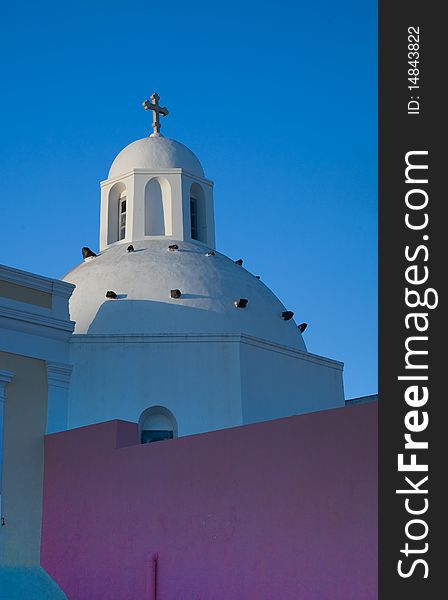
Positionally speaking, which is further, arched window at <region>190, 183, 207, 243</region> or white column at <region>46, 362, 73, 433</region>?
arched window at <region>190, 183, 207, 243</region>

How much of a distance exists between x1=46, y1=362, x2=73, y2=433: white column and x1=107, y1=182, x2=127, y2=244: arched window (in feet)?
28.1

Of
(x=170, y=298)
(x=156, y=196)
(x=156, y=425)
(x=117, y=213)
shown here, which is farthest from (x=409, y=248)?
(x=117, y=213)

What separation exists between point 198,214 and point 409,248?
1483 cm

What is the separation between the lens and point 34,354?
12391 mm

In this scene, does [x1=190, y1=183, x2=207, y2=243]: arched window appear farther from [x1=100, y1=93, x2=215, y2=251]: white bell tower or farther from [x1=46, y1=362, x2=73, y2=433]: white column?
[x1=46, y1=362, x2=73, y2=433]: white column

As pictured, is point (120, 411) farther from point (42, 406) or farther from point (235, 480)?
point (235, 480)

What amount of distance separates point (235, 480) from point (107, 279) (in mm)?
8755

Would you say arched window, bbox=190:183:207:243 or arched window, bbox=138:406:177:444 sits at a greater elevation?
arched window, bbox=190:183:207:243

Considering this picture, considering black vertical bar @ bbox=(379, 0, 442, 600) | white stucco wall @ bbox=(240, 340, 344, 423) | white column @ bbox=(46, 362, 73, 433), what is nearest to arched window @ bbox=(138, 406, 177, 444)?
white stucco wall @ bbox=(240, 340, 344, 423)

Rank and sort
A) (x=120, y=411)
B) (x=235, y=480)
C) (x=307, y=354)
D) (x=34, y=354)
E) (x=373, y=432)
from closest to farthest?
1. (x=373, y=432)
2. (x=235, y=480)
3. (x=34, y=354)
4. (x=120, y=411)
5. (x=307, y=354)

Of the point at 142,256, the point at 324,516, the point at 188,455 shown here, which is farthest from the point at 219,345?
the point at 324,516

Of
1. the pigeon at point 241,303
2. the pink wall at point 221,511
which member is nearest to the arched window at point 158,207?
the pigeon at point 241,303

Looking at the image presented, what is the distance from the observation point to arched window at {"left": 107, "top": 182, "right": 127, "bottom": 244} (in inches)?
829

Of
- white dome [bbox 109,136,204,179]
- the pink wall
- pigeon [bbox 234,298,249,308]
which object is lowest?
the pink wall
